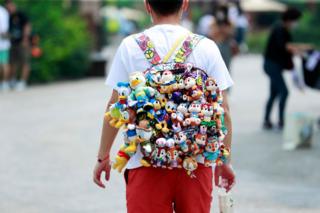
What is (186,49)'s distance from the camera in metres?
4.25

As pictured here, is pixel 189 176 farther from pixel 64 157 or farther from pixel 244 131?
pixel 244 131

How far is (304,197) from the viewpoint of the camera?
8.51 m

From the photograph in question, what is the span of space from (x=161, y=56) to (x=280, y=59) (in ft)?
28.5

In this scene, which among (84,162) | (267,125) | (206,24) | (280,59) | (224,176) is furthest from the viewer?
(206,24)

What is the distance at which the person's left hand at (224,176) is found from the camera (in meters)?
4.46

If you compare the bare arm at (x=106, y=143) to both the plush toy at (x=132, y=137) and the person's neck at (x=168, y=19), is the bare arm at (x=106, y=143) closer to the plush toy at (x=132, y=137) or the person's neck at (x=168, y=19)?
the plush toy at (x=132, y=137)

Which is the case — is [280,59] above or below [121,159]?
below

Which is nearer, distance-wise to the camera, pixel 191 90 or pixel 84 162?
pixel 191 90

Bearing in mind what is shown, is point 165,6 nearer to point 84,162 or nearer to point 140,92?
point 140,92

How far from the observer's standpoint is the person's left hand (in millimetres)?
4465

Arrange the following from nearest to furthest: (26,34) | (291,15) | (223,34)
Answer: (291,15), (223,34), (26,34)

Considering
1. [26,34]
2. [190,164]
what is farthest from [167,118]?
[26,34]

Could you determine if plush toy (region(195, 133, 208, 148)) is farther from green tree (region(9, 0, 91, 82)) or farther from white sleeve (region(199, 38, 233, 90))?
green tree (region(9, 0, 91, 82))

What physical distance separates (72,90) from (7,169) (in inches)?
369
